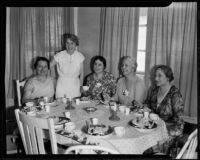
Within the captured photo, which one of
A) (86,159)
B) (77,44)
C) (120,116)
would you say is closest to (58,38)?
(77,44)

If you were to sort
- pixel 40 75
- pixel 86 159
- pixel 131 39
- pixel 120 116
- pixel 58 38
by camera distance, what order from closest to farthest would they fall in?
pixel 86 159, pixel 120 116, pixel 40 75, pixel 131 39, pixel 58 38

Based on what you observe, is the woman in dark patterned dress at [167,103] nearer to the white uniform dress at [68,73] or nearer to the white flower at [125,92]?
the white flower at [125,92]

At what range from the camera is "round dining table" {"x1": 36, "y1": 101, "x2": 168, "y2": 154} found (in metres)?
1.64

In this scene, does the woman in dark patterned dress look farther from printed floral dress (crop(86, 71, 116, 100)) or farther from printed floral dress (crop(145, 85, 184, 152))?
printed floral dress (crop(86, 71, 116, 100))

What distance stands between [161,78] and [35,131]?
1.31 metres

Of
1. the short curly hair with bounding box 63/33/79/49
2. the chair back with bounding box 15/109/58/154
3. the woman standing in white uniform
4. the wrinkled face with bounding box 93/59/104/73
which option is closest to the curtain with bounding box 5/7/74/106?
the short curly hair with bounding box 63/33/79/49

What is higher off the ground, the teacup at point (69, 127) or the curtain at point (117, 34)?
the curtain at point (117, 34)

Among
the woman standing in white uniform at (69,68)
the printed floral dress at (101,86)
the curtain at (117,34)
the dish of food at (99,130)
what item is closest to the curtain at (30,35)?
the woman standing in white uniform at (69,68)

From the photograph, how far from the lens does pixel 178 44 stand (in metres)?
2.61

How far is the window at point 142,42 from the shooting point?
279 cm

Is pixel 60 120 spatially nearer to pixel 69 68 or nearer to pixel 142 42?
pixel 69 68

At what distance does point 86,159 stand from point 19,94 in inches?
52.4

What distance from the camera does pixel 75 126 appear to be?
6.00ft

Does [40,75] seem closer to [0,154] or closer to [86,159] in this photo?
[0,154]
